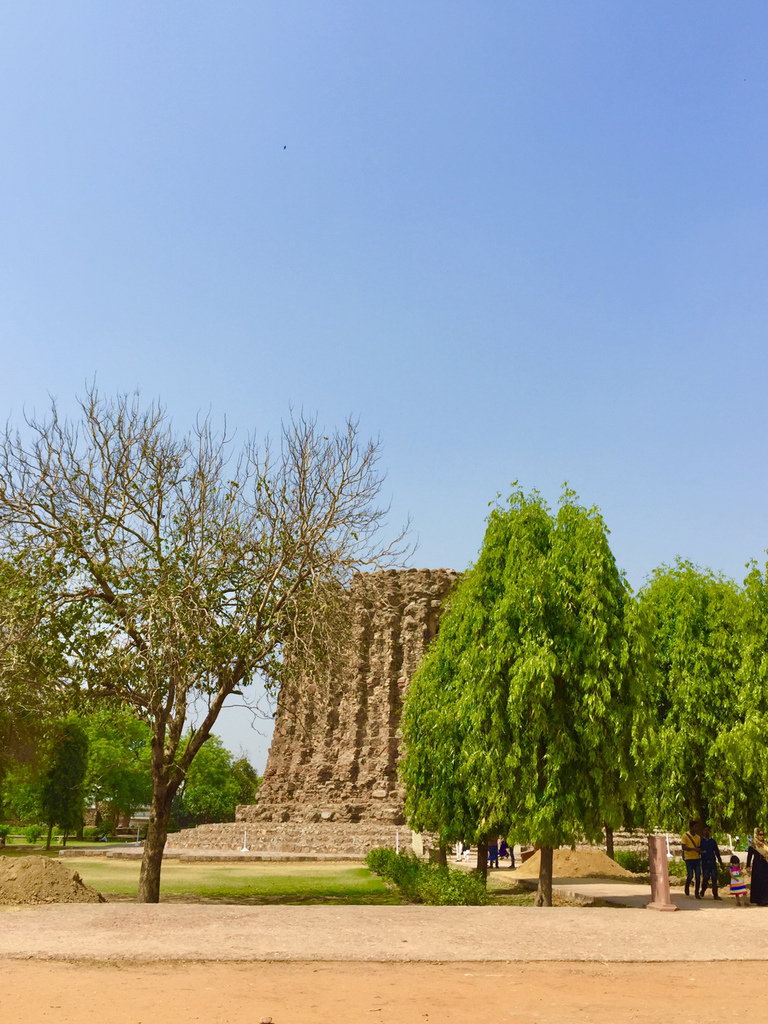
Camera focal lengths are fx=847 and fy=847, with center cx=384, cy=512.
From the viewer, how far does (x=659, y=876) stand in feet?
47.8

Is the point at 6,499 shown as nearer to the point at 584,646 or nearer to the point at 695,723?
the point at 584,646

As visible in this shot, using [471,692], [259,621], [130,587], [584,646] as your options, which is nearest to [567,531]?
[584,646]

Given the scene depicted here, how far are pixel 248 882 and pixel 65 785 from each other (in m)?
20.1

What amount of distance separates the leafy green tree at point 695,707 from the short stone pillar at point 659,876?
5.27 meters

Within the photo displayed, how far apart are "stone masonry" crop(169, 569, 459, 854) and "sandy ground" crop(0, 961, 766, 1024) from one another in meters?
25.1

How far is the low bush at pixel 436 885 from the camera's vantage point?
14.6 m

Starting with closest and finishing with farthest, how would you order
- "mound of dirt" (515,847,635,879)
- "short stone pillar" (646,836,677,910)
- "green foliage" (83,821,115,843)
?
1. "short stone pillar" (646,836,677,910)
2. "mound of dirt" (515,847,635,879)
3. "green foliage" (83,821,115,843)

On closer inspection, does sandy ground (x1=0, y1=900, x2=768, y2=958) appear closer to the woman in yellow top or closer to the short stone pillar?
the short stone pillar

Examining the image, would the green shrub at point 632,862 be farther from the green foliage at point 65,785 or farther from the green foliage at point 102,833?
the green foliage at point 102,833

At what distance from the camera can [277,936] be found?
1009 centimetres

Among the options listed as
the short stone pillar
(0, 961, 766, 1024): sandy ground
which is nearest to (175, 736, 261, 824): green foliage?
the short stone pillar

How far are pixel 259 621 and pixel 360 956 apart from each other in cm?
715

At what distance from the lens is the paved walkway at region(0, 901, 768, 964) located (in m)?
9.23

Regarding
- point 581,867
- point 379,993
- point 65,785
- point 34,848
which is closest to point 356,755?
point 65,785
